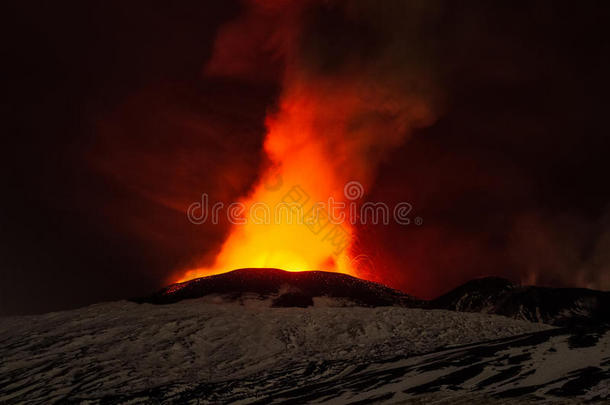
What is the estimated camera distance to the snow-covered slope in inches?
1188

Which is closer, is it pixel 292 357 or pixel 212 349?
pixel 292 357

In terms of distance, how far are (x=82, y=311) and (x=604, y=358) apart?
51.7 m

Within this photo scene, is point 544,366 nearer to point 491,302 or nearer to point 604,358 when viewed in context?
point 604,358

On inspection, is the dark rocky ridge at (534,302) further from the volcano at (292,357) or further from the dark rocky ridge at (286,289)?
the volcano at (292,357)

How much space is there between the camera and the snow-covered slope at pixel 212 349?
3017 cm

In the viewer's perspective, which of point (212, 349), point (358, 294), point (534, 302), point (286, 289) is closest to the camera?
point (212, 349)

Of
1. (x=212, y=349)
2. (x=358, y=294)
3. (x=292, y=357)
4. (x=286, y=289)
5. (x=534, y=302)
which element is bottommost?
(x=292, y=357)

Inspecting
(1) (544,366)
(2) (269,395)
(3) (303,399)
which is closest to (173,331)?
(2) (269,395)

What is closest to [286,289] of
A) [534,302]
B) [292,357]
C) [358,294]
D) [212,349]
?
[358,294]

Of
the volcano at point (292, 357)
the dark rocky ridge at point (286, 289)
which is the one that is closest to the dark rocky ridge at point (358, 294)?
the dark rocky ridge at point (286, 289)

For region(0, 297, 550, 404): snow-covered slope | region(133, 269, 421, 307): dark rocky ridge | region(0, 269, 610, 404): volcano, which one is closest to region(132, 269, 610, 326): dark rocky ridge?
region(133, 269, 421, 307): dark rocky ridge

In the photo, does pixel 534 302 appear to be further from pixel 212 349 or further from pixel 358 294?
pixel 212 349

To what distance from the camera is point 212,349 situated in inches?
1578

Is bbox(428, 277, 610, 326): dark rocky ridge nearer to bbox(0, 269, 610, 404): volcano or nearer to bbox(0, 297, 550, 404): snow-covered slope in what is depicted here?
bbox(0, 269, 610, 404): volcano
